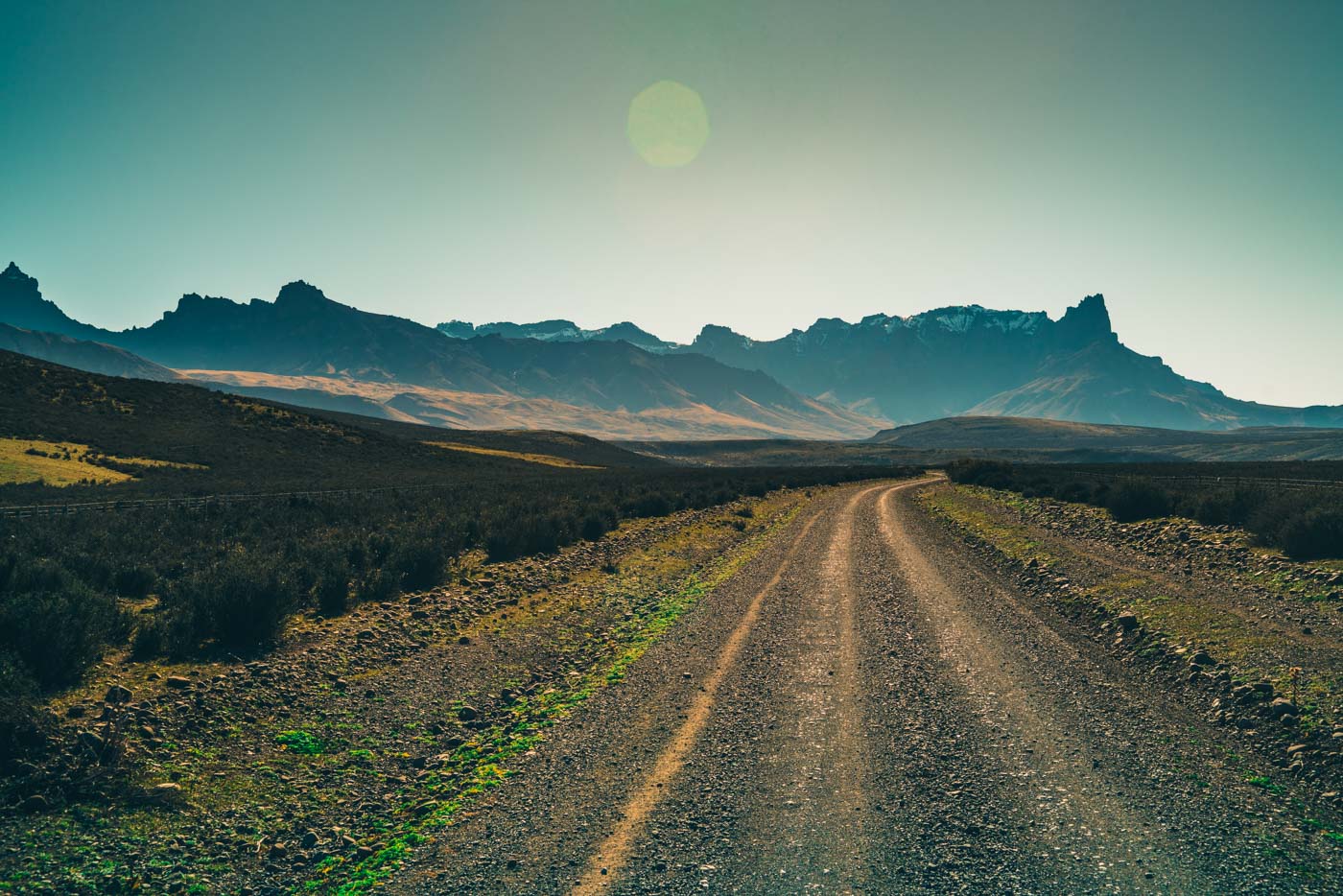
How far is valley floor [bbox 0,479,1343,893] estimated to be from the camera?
214 inches

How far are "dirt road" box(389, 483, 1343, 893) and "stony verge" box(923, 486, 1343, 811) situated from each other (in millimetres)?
650

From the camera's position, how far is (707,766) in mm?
7238

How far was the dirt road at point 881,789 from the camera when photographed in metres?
5.32

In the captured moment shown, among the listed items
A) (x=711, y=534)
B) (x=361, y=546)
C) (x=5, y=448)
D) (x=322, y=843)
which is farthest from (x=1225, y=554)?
(x=5, y=448)

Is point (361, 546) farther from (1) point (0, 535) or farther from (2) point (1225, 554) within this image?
(2) point (1225, 554)

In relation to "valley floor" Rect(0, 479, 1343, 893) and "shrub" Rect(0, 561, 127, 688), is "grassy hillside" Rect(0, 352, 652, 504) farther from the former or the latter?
"valley floor" Rect(0, 479, 1343, 893)

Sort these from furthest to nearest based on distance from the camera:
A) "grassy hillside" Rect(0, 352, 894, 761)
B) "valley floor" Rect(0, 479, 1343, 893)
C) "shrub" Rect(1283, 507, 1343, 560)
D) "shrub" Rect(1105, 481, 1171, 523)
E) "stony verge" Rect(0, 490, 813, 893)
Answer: "shrub" Rect(1105, 481, 1171, 523) < "shrub" Rect(1283, 507, 1343, 560) < "grassy hillside" Rect(0, 352, 894, 761) < "stony verge" Rect(0, 490, 813, 893) < "valley floor" Rect(0, 479, 1343, 893)

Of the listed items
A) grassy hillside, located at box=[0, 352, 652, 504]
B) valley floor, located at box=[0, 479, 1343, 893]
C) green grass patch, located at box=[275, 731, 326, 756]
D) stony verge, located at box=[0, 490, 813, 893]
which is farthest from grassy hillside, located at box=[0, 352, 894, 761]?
green grass patch, located at box=[275, 731, 326, 756]

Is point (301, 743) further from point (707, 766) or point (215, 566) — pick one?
point (215, 566)

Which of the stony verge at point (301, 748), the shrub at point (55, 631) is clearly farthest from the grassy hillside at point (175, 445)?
the stony verge at point (301, 748)

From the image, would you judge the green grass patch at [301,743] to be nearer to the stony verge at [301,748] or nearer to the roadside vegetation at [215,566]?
the stony verge at [301,748]

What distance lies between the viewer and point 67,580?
10539 millimetres

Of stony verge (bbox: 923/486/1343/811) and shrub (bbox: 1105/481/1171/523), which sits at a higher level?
shrub (bbox: 1105/481/1171/523)

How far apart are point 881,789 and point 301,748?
6.90 m
